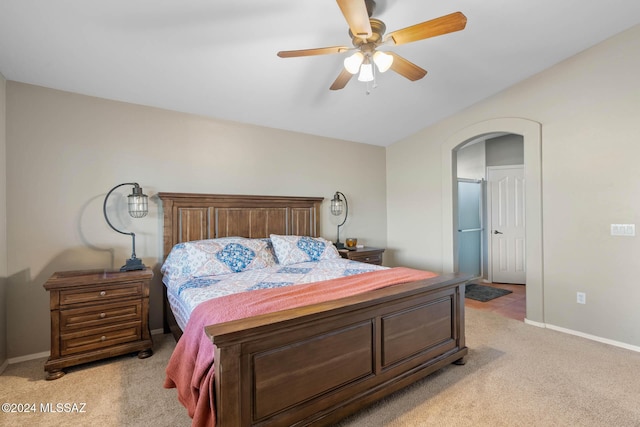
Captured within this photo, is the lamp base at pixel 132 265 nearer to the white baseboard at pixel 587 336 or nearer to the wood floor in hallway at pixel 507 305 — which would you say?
the wood floor in hallway at pixel 507 305

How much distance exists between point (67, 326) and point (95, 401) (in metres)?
0.69

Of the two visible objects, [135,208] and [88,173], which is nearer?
[135,208]

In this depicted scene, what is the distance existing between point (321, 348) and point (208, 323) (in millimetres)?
642

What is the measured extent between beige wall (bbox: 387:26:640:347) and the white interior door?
7.00 ft

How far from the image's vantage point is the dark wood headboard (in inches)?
132

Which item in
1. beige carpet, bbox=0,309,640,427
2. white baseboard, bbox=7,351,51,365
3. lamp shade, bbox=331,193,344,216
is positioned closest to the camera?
beige carpet, bbox=0,309,640,427

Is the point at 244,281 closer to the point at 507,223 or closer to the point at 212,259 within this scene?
the point at 212,259

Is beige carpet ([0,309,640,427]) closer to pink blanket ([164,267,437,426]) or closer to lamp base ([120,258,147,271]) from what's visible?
pink blanket ([164,267,437,426])

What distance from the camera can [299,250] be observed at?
3.53m

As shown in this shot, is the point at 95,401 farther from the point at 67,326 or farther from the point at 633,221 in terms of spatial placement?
the point at 633,221

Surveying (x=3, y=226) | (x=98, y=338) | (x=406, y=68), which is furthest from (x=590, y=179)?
(x=3, y=226)

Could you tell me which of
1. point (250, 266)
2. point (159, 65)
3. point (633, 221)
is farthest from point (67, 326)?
point (633, 221)

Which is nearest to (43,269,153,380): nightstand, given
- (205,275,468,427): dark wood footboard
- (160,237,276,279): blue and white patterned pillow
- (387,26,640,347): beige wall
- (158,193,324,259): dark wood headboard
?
(160,237,276,279): blue and white patterned pillow

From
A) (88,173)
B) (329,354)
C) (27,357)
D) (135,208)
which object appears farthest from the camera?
(88,173)
